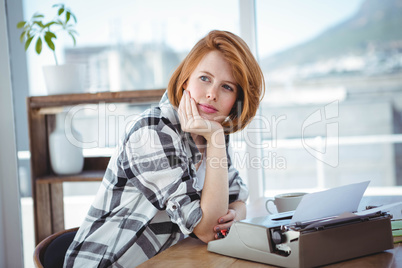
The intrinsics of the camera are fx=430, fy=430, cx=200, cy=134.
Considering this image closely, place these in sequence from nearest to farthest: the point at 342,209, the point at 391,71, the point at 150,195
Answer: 1. the point at 342,209
2. the point at 150,195
3. the point at 391,71

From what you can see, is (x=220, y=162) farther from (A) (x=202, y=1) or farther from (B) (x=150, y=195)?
(A) (x=202, y=1)

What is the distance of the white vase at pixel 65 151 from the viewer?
2205 millimetres

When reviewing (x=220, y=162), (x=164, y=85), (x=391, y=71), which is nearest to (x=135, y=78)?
(x=164, y=85)

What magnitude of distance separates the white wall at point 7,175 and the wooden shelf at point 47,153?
0.36 meters

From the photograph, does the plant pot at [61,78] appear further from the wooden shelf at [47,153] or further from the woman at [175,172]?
the woman at [175,172]

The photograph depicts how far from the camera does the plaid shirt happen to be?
3.69 feet

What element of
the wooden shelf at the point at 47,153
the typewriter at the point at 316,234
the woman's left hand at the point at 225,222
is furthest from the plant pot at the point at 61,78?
the typewriter at the point at 316,234

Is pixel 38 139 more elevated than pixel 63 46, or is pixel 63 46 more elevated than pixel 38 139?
pixel 63 46

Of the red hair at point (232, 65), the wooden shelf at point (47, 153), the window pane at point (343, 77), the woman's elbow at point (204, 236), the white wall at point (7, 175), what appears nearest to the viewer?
the woman's elbow at point (204, 236)

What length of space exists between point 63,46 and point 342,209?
2.14 metres

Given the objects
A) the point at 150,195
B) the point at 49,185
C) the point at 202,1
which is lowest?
the point at 49,185

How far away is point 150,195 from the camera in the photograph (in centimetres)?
115

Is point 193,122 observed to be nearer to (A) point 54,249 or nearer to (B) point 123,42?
(A) point 54,249

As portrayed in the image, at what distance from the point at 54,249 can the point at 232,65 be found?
773 millimetres
